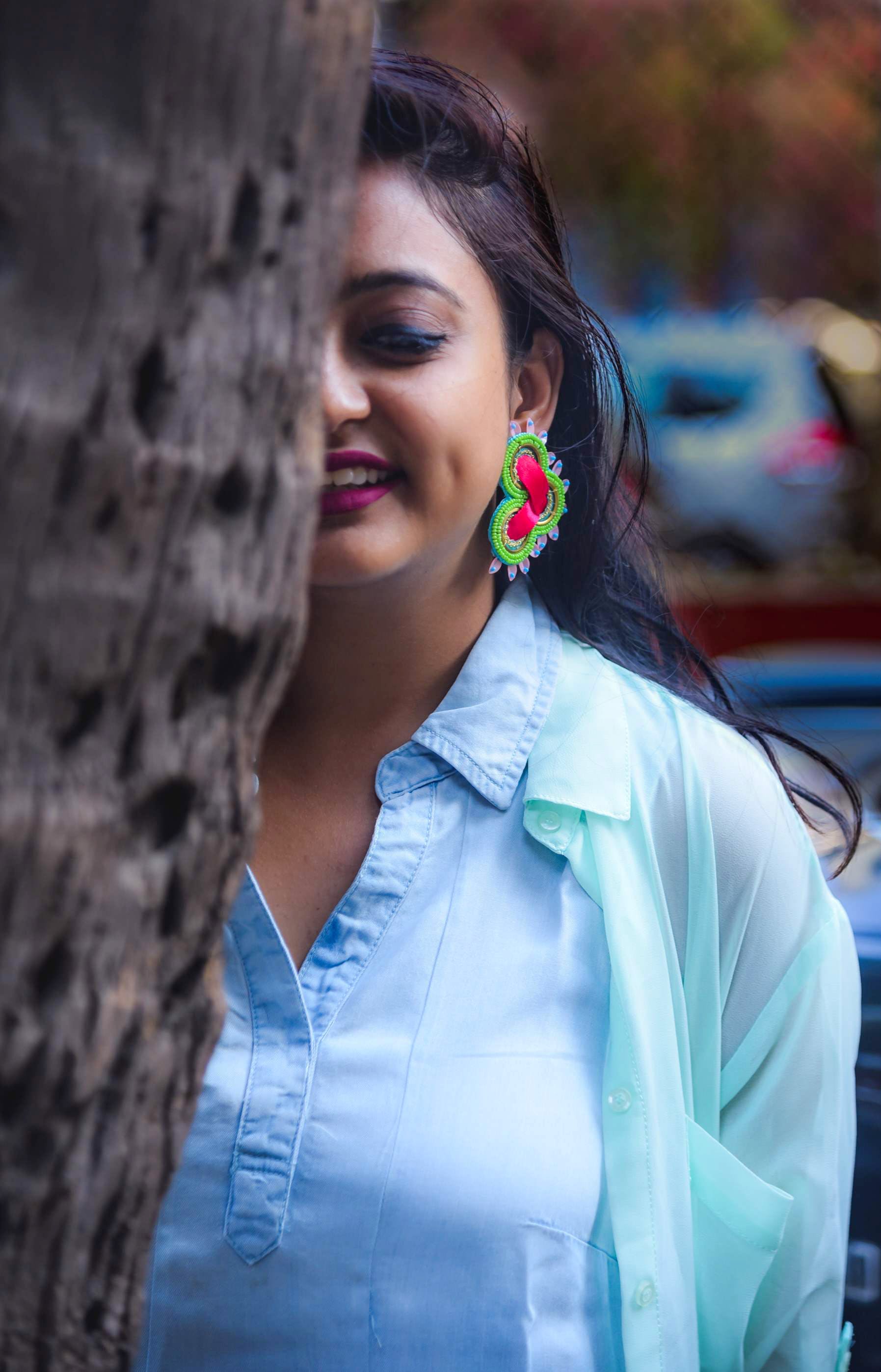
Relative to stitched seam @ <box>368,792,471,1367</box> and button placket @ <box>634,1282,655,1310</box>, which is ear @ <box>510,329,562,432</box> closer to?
stitched seam @ <box>368,792,471,1367</box>

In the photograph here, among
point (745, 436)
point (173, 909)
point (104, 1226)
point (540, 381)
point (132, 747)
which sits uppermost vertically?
point (745, 436)

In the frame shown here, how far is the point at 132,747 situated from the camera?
0.79 m

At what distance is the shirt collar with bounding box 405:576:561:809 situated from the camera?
173 centimetres

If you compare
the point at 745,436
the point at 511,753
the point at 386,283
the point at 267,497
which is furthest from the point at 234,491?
the point at 745,436

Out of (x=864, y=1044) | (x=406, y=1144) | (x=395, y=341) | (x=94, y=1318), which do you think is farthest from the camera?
(x=864, y=1044)

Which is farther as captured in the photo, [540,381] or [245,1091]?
[540,381]

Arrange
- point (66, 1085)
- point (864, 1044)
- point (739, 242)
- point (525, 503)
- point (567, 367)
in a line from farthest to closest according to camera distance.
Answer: point (739, 242), point (864, 1044), point (567, 367), point (525, 503), point (66, 1085)

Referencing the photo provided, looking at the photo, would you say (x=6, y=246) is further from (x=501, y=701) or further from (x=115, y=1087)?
(x=501, y=701)

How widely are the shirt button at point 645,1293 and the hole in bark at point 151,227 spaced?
50.5 inches

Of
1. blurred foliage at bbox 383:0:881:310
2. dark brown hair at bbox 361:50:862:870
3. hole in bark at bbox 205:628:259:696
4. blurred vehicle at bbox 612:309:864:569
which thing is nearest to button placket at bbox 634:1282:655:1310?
dark brown hair at bbox 361:50:862:870

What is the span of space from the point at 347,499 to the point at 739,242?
1008 centimetres

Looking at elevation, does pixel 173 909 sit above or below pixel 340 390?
below

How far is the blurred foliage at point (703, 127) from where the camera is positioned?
399 inches

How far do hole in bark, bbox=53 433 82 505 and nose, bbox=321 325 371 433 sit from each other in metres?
0.83
